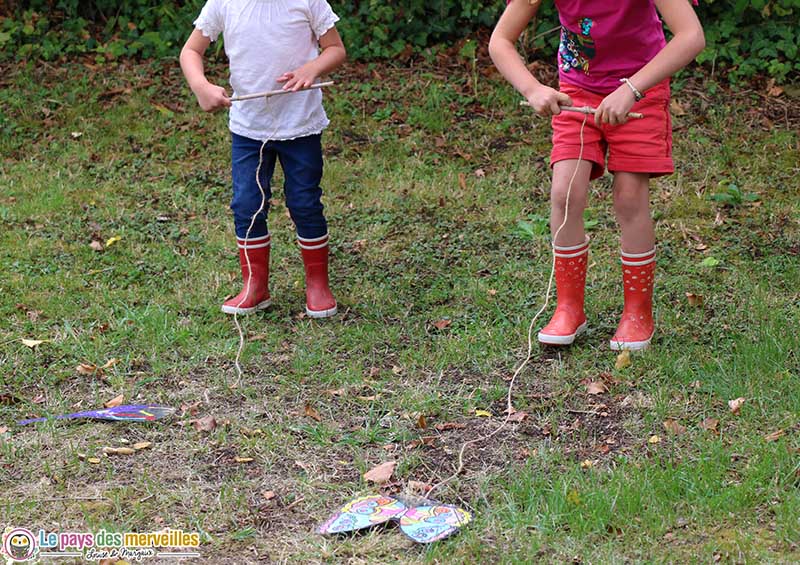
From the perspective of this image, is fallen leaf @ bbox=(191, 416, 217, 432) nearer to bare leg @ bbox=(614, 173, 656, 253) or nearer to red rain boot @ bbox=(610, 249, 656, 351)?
red rain boot @ bbox=(610, 249, 656, 351)

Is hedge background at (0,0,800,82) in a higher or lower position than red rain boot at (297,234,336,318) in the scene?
higher

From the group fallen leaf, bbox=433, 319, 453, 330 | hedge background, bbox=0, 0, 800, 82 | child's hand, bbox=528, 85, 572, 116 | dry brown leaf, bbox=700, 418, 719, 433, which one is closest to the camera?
dry brown leaf, bbox=700, 418, 719, 433

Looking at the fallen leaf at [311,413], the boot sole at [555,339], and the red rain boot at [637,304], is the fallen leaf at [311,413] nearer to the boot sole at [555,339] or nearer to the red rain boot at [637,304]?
the boot sole at [555,339]

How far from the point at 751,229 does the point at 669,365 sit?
180cm

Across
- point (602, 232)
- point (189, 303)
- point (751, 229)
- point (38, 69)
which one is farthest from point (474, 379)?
point (38, 69)

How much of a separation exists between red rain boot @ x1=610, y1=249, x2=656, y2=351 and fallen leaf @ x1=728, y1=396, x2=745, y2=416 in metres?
0.53

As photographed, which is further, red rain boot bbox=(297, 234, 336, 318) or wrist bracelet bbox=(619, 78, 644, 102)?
red rain boot bbox=(297, 234, 336, 318)

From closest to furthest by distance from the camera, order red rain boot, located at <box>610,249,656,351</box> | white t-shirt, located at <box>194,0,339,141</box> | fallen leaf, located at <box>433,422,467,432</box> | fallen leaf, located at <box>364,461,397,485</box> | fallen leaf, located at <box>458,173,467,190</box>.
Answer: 1. fallen leaf, located at <box>364,461,397,485</box>
2. fallen leaf, located at <box>433,422,467,432</box>
3. red rain boot, located at <box>610,249,656,351</box>
4. white t-shirt, located at <box>194,0,339,141</box>
5. fallen leaf, located at <box>458,173,467,190</box>

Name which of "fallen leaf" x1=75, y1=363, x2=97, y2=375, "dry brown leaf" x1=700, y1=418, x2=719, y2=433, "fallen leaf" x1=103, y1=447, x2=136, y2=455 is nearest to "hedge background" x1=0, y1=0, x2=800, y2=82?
"dry brown leaf" x1=700, y1=418, x2=719, y2=433

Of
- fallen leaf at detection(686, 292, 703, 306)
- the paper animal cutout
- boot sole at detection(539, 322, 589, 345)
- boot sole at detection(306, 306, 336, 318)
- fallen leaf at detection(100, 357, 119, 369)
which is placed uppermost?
boot sole at detection(539, 322, 589, 345)

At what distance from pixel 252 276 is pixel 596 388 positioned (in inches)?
63.7

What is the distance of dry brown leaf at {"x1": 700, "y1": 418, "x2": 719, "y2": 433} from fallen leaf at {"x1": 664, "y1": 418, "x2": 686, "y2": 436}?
0.21ft

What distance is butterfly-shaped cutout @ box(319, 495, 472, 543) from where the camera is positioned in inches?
113

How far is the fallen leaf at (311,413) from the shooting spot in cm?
363
